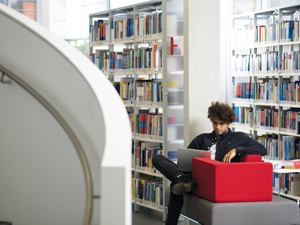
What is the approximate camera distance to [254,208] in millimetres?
3369

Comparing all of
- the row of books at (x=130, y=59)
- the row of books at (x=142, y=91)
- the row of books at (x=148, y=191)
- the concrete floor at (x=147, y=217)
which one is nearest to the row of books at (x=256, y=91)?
the row of books at (x=142, y=91)

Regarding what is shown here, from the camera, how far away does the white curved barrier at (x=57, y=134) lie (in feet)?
5.40

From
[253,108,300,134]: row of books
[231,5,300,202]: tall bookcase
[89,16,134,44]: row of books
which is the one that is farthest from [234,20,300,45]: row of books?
[89,16,134,44]: row of books

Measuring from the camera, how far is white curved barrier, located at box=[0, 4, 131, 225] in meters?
1.65

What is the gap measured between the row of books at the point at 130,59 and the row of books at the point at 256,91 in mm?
1739

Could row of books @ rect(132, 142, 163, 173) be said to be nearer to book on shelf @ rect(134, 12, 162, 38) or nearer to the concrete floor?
the concrete floor

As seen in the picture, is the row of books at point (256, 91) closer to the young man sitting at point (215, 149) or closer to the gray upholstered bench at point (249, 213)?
the young man sitting at point (215, 149)

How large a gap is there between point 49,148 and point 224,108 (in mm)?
1776

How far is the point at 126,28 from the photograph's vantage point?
5.50 metres

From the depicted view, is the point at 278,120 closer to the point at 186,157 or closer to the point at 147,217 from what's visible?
the point at 147,217

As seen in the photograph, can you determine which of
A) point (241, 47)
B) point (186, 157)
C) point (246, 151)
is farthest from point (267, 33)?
point (186, 157)

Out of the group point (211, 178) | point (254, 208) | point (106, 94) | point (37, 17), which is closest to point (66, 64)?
point (106, 94)

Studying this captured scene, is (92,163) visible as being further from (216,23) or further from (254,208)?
(216,23)

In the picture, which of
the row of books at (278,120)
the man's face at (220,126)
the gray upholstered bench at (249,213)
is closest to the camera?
the gray upholstered bench at (249,213)
